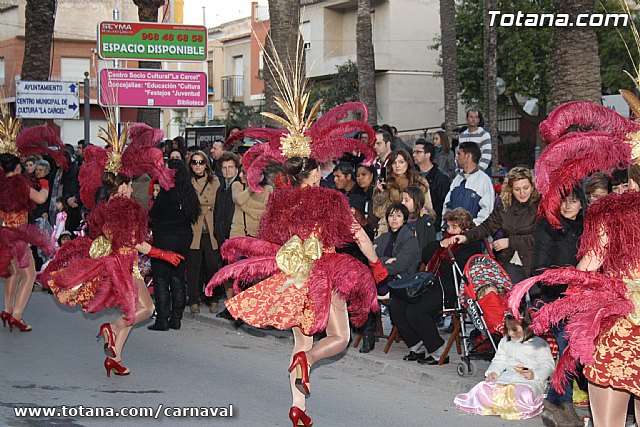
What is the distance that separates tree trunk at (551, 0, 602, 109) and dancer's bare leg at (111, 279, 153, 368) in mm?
5600

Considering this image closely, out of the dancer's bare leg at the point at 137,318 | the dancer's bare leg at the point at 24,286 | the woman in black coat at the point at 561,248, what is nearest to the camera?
the woman in black coat at the point at 561,248

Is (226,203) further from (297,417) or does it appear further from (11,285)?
(297,417)

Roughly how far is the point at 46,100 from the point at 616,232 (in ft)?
58.4

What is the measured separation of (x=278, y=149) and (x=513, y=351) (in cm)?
250

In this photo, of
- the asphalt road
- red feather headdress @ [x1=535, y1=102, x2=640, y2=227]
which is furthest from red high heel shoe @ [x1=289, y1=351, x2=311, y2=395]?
red feather headdress @ [x1=535, y1=102, x2=640, y2=227]

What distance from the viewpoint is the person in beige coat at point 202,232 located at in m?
12.8

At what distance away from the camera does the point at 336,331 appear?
7.20 meters

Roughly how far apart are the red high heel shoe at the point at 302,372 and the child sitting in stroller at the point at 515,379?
5.49 ft

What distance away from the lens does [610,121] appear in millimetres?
5781

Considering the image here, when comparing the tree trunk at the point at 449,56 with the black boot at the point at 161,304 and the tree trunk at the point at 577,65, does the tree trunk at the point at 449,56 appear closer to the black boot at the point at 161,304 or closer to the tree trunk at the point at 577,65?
the tree trunk at the point at 577,65

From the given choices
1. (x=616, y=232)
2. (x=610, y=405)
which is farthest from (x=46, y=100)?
(x=610, y=405)

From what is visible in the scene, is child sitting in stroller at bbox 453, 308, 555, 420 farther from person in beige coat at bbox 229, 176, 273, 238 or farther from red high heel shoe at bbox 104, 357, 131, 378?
person in beige coat at bbox 229, 176, 273, 238

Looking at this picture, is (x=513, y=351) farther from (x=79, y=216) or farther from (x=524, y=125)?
(x=524, y=125)

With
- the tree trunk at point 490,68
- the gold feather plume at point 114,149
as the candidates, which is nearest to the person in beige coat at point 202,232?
the gold feather plume at point 114,149
